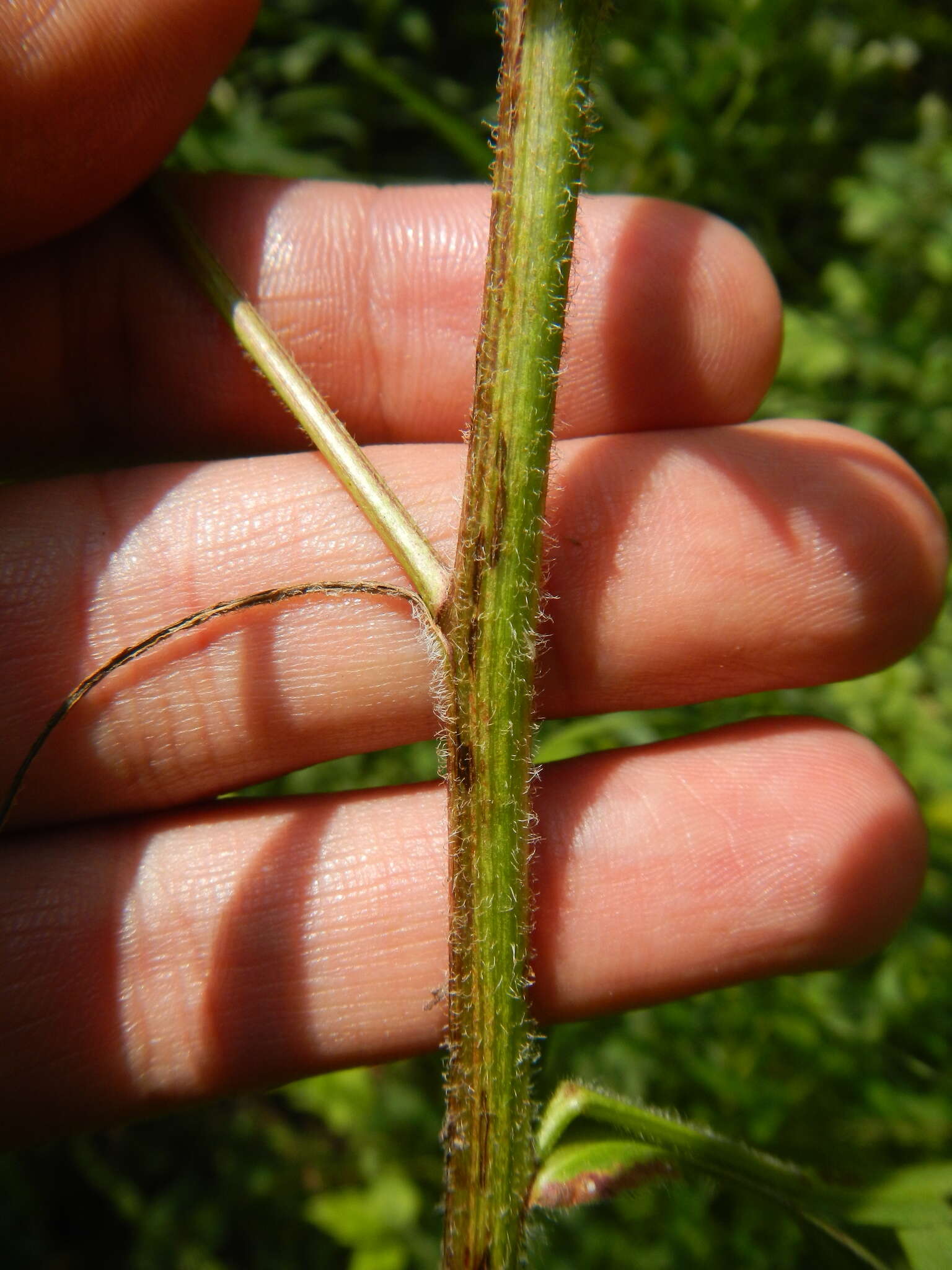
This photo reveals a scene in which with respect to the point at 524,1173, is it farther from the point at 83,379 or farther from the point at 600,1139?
the point at 83,379

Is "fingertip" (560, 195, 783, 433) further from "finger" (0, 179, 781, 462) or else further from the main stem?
the main stem

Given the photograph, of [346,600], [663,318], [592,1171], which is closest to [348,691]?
[346,600]

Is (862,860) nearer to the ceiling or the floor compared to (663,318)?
nearer to the floor

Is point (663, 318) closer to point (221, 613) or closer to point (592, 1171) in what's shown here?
point (221, 613)

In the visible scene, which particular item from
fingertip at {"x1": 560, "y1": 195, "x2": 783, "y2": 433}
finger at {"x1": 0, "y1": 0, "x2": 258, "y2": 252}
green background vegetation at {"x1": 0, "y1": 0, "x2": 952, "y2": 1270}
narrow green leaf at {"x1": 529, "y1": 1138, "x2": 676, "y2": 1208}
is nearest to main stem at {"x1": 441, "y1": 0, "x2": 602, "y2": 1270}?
narrow green leaf at {"x1": 529, "y1": 1138, "x2": 676, "y2": 1208}

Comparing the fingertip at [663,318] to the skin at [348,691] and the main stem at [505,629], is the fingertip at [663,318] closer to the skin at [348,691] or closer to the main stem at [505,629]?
the skin at [348,691]
